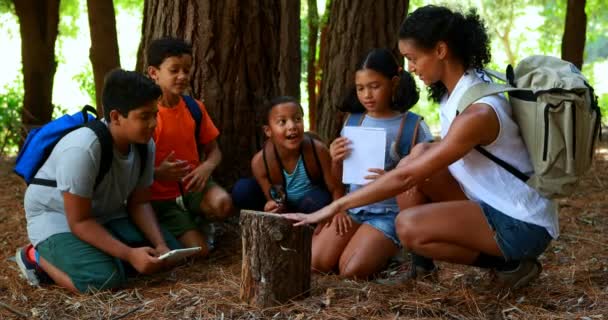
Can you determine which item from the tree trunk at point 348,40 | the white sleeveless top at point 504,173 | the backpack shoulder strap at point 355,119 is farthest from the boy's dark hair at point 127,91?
the tree trunk at point 348,40

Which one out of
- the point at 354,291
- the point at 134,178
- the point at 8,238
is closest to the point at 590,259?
the point at 354,291

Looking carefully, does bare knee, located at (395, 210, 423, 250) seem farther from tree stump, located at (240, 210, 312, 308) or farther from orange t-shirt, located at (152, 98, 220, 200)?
orange t-shirt, located at (152, 98, 220, 200)

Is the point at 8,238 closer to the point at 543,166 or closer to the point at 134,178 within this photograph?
the point at 134,178

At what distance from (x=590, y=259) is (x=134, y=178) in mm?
2994

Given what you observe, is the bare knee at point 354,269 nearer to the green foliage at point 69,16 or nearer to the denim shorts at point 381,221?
the denim shorts at point 381,221

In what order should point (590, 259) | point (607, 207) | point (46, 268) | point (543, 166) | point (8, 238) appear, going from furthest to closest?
point (607, 207)
point (8, 238)
point (590, 259)
point (46, 268)
point (543, 166)

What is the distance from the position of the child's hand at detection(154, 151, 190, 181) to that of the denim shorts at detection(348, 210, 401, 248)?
112cm

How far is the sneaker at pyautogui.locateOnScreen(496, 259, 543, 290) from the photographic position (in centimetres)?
357

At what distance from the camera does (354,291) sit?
145 inches

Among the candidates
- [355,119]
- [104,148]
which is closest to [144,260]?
[104,148]

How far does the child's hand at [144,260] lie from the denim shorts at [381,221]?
1.28 meters

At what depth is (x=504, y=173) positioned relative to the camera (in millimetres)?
3434

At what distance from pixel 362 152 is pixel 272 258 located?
98cm

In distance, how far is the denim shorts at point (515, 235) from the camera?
343 cm
